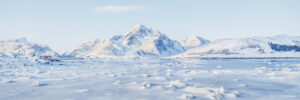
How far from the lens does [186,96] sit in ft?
34.3

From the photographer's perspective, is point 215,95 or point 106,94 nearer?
point 215,95

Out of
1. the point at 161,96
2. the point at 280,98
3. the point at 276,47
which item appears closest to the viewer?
the point at 280,98

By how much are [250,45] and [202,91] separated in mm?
194826

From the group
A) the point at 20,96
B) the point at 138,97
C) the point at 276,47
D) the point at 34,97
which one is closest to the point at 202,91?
the point at 138,97

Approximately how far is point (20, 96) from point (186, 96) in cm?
768

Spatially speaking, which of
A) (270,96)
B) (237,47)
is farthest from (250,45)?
(270,96)

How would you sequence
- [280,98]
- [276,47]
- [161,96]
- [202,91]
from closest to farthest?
[280,98] < [161,96] < [202,91] < [276,47]

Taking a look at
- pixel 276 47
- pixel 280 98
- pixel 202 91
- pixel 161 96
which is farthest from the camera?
pixel 276 47

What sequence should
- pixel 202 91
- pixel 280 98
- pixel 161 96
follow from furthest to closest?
pixel 202 91
pixel 161 96
pixel 280 98

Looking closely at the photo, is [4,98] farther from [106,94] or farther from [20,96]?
[106,94]

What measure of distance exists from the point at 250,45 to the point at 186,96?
197 m

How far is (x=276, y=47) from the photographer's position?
605 ft

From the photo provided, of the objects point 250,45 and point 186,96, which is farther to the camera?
point 250,45

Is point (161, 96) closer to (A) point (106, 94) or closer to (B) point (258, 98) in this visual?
(A) point (106, 94)
